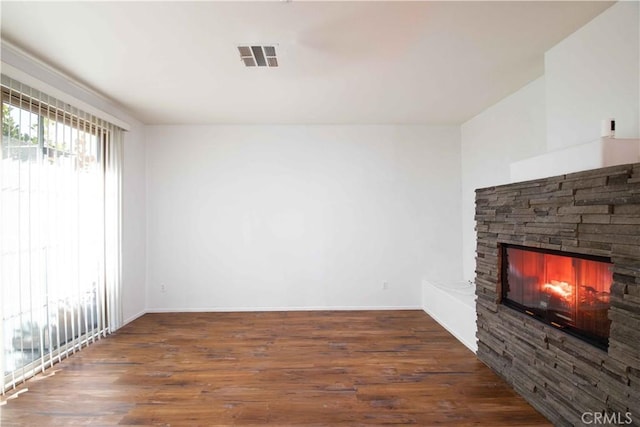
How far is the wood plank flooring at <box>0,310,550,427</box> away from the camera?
2.18 m

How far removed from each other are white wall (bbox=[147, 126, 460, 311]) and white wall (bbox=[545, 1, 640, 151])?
7.58 ft

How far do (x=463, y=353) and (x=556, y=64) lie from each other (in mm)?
2716

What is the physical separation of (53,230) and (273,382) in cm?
247

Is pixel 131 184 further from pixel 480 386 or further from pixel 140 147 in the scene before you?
pixel 480 386

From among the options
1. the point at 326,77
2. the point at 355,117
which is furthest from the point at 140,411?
the point at 355,117

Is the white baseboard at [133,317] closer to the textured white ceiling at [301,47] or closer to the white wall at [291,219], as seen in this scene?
the white wall at [291,219]

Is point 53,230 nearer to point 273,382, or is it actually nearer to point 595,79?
point 273,382

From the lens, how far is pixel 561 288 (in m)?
2.16

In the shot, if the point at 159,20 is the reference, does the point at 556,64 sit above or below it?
below

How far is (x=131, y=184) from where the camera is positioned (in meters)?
4.27

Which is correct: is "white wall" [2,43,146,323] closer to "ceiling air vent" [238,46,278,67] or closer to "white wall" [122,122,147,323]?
"white wall" [122,122,147,323]

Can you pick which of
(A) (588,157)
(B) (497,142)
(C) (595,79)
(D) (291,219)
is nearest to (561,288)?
(A) (588,157)

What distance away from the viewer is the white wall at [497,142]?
3.20 meters

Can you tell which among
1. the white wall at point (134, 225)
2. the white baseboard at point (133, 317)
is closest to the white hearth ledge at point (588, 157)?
the white wall at point (134, 225)
